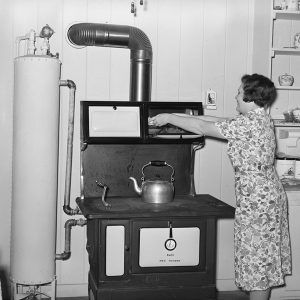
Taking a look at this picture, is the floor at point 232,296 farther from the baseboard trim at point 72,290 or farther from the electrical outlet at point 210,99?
the electrical outlet at point 210,99

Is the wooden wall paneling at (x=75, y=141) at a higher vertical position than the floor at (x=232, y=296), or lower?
higher

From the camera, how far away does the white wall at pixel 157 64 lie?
316 cm

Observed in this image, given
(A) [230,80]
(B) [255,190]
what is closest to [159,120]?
(B) [255,190]

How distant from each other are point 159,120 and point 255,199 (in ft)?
2.16

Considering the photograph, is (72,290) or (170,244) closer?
(170,244)

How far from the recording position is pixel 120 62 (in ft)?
10.7

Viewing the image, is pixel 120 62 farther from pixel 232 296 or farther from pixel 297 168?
pixel 232 296

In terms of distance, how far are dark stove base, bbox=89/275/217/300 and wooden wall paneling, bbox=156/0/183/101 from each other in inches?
46.5

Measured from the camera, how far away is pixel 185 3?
3.31 metres

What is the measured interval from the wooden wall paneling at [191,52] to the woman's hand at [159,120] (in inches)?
18.5

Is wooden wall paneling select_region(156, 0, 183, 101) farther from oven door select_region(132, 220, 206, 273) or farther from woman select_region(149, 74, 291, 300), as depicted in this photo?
oven door select_region(132, 220, 206, 273)

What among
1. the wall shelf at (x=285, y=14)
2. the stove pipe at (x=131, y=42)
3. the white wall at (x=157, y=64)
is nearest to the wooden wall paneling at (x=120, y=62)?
the white wall at (x=157, y=64)

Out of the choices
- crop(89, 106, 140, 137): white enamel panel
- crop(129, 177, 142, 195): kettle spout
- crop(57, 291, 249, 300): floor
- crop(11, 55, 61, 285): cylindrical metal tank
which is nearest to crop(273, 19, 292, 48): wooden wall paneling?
crop(89, 106, 140, 137): white enamel panel

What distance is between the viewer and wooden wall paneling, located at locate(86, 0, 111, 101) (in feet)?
10.5
